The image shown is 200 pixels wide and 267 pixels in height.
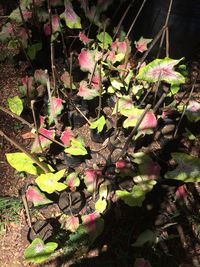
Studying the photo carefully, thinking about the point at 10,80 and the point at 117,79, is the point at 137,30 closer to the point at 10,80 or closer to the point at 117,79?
the point at 117,79

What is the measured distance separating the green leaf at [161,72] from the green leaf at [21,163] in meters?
0.46

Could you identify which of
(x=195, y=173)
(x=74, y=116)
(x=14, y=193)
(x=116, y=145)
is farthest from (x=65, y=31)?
(x=195, y=173)

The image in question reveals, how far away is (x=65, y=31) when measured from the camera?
185 cm

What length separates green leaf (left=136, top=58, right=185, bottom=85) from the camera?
1.12m

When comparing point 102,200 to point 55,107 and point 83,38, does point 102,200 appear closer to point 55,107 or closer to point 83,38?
point 55,107

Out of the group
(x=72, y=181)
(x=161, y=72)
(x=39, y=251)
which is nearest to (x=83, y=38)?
(x=161, y=72)

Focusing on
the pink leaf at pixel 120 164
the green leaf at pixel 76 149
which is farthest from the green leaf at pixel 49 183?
the pink leaf at pixel 120 164

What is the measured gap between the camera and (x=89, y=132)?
1.58 meters

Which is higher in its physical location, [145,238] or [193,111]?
[193,111]

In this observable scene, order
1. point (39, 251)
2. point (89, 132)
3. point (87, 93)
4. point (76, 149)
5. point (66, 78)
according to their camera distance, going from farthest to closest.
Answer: point (89, 132) → point (66, 78) → point (87, 93) → point (76, 149) → point (39, 251)

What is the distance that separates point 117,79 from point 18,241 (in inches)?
29.4

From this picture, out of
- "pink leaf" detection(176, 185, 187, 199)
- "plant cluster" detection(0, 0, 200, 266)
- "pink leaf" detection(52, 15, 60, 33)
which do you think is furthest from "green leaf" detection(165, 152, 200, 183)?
"pink leaf" detection(52, 15, 60, 33)

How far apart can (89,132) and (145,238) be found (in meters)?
0.57

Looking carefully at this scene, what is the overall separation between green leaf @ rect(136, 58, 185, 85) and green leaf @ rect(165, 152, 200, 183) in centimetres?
27
